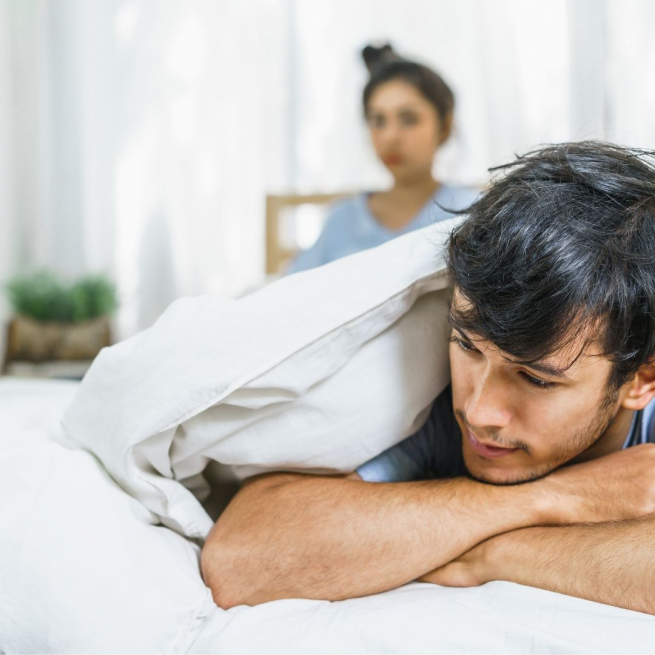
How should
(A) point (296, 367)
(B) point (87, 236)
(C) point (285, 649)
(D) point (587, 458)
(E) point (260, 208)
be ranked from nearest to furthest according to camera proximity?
(C) point (285, 649) < (A) point (296, 367) < (D) point (587, 458) < (E) point (260, 208) < (B) point (87, 236)

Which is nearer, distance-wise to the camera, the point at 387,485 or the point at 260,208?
the point at 387,485

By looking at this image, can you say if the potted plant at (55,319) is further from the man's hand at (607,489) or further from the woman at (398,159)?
the man's hand at (607,489)

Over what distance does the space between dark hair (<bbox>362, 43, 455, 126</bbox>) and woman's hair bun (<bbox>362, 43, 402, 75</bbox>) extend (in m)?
0.08

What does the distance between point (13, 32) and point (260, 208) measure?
1.35 meters

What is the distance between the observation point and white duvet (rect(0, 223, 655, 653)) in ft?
1.86

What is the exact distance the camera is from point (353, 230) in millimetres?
2123

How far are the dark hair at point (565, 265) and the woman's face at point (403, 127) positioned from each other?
1410 millimetres

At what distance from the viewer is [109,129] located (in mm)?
3045

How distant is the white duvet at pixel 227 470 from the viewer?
57 centimetres

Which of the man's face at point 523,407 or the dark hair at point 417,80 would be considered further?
the dark hair at point 417,80

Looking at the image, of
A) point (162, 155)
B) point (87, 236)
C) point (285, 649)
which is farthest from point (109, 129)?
point (285, 649)

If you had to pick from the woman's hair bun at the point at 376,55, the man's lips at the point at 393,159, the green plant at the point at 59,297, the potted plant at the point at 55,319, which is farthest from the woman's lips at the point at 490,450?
the green plant at the point at 59,297

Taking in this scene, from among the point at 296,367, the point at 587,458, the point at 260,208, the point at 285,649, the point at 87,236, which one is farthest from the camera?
the point at 87,236

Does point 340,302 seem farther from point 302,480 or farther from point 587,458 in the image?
point 587,458
